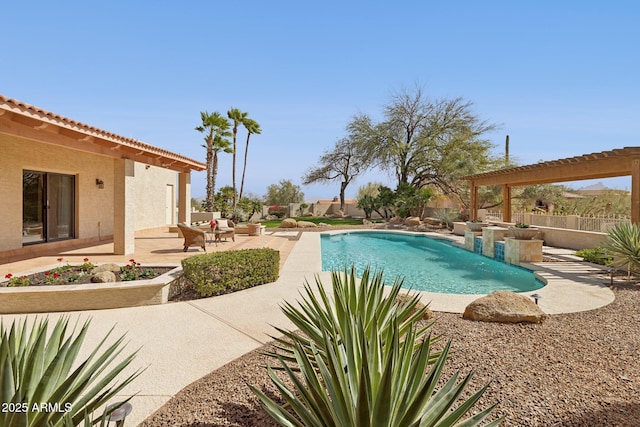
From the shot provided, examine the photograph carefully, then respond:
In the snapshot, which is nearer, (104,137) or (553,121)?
(104,137)

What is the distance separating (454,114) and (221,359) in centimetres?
3261

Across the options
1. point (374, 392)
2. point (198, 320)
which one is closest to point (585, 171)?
point (198, 320)

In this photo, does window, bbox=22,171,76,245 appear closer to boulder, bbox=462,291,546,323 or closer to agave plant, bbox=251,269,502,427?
agave plant, bbox=251,269,502,427

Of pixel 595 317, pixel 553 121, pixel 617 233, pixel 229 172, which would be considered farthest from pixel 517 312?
pixel 229 172

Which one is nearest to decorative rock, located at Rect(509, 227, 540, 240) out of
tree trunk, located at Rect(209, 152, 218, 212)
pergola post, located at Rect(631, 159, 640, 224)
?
pergola post, located at Rect(631, 159, 640, 224)

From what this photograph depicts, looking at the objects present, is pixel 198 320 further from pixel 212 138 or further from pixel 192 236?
pixel 212 138

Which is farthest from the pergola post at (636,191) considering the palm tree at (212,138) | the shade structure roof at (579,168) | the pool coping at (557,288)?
the palm tree at (212,138)

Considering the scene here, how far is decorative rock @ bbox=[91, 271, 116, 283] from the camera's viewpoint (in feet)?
21.7

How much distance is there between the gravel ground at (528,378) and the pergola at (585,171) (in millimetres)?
8130

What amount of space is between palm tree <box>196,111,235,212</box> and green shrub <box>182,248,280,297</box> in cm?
1803

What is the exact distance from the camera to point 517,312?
17.7ft

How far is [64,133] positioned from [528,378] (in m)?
10.0

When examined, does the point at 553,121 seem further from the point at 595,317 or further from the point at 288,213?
the point at 288,213

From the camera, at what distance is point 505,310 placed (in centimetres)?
545
